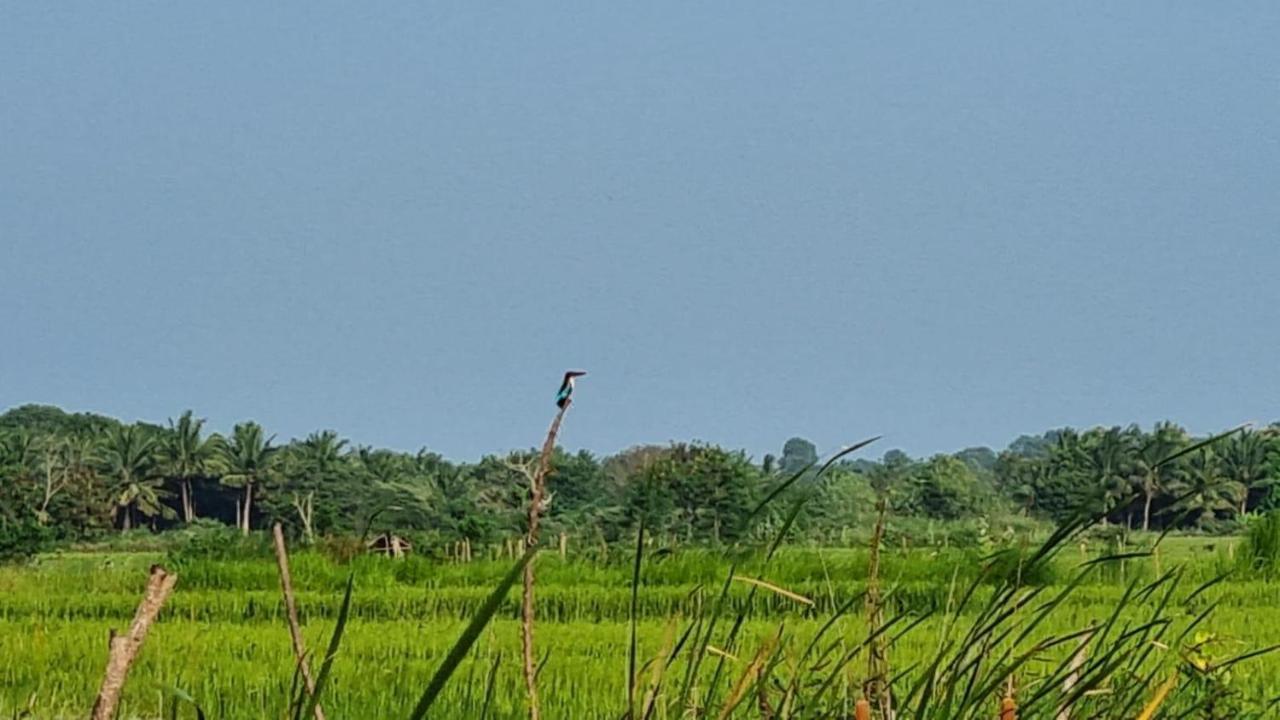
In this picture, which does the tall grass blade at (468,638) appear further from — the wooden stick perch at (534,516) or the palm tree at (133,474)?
the palm tree at (133,474)

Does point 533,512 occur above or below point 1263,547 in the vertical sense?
below

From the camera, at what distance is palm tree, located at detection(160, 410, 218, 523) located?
27031 mm

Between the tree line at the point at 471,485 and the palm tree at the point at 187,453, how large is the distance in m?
0.03

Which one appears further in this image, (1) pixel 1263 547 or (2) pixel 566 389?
(1) pixel 1263 547

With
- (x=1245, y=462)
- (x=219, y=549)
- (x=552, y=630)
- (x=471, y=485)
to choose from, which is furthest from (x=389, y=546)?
(x=1245, y=462)

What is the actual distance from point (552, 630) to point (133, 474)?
21.3m

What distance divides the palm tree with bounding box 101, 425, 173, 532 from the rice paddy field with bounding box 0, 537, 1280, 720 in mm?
13897

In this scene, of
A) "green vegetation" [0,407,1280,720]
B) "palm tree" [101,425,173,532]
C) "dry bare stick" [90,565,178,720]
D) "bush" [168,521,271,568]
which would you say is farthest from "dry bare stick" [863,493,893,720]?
"palm tree" [101,425,173,532]

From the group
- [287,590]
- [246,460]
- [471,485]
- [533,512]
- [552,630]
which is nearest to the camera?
[287,590]

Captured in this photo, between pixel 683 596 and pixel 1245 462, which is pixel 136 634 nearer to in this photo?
pixel 683 596

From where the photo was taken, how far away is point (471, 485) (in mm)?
19594

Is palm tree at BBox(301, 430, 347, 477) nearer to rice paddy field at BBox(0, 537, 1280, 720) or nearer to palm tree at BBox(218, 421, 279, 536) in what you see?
palm tree at BBox(218, 421, 279, 536)

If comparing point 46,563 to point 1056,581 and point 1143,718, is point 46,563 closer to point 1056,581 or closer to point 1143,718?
point 1056,581

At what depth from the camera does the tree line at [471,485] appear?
53.0 ft
